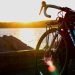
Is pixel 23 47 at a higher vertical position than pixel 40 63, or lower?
lower

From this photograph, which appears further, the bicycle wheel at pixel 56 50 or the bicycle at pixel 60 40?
the bicycle wheel at pixel 56 50

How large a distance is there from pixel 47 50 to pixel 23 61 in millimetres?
1779

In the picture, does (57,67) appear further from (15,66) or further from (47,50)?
(15,66)

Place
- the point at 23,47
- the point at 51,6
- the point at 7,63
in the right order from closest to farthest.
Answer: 1. the point at 51,6
2. the point at 7,63
3. the point at 23,47

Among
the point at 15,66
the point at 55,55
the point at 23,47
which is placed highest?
the point at 55,55

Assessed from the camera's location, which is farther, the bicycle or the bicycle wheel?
the bicycle wheel

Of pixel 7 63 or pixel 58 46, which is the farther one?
pixel 7 63

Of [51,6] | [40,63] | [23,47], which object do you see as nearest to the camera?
[51,6]

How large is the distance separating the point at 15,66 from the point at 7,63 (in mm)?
232

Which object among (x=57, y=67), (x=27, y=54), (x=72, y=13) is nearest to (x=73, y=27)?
(x=72, y=13)

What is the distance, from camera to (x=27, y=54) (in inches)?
348

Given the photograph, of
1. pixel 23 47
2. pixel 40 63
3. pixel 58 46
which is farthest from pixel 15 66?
pixel 23 47

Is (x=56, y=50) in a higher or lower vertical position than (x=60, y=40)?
lower

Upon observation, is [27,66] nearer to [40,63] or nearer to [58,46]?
[40,63]
